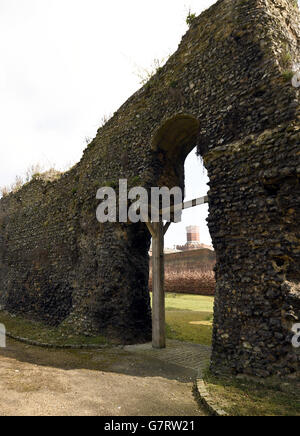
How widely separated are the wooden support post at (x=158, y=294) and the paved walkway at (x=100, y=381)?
36 cm

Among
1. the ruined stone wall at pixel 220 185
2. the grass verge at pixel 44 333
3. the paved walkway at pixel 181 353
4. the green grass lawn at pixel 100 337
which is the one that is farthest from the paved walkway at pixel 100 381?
the ruined stone wall at pixel 220 185

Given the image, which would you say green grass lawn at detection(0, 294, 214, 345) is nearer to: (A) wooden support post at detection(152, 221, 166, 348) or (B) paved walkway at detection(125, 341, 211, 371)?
(B) paved walkway at detection(125, 341, 211, 371)

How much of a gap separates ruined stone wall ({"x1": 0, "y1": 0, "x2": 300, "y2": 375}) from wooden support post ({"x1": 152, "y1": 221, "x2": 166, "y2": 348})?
2.34 feet

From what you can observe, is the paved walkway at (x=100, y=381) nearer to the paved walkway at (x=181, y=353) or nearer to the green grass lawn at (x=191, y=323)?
the paved walkway at (x=181, y=353)

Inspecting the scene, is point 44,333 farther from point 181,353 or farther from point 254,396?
point 254,396

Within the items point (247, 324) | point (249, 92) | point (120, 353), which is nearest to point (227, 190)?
point (249, 92)

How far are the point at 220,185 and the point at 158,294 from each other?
359 centimetres

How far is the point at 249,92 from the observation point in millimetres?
6184

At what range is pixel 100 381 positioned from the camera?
17.8ft

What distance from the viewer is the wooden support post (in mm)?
8109

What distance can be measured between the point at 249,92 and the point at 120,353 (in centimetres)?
654

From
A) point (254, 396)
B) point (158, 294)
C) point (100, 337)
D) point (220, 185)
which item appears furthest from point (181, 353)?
point (220, 185)

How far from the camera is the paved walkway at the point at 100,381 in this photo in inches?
165
